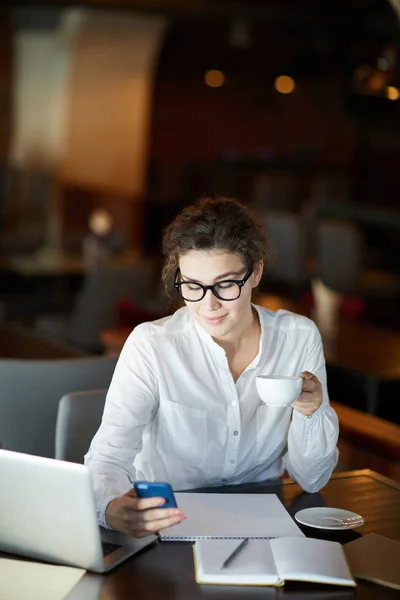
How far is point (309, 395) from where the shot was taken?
246 centimetres

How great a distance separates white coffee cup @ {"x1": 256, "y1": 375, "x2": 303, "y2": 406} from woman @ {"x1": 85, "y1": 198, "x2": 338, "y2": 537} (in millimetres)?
161

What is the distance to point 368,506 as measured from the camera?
252 cm

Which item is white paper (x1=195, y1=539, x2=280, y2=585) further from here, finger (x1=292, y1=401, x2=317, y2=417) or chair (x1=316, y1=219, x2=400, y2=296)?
chair (x1=316, y1=219, x2=400, y2=296)

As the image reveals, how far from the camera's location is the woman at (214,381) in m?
2.57

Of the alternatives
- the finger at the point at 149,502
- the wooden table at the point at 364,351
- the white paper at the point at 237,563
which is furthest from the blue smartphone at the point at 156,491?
the wooden table at the point at 364,351

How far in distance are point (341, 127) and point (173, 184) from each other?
2349mm

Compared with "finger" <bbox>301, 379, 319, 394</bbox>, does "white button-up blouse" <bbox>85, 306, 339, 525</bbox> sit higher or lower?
lower

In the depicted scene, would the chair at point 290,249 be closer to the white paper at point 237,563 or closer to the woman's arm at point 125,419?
the woman's arm at point 125,419

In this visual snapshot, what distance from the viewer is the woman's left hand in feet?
8.02

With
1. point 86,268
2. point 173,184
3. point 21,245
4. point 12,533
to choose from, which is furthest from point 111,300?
point 173,184

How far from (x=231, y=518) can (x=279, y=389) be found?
32 centimetres

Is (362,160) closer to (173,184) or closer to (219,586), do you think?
(173,184)

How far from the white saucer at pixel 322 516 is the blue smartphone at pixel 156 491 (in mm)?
398

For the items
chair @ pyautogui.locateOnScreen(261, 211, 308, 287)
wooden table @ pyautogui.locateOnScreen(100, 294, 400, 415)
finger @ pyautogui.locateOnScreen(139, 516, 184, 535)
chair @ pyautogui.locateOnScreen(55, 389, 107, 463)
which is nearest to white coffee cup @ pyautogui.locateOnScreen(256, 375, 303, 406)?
finger @ pyautogui.locateOnScreen(139, 516, 184, 535)
